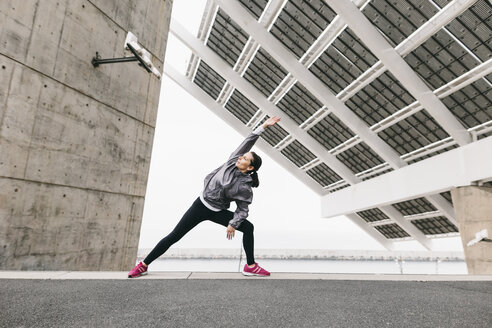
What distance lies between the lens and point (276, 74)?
14914mm

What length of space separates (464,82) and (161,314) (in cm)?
1159

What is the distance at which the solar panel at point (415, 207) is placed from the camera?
17109mm

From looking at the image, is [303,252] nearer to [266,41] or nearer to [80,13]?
[266,41]

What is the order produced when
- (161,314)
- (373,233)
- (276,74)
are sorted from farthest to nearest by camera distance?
1. (373,233)
2. (276,74)
3. (161,314)

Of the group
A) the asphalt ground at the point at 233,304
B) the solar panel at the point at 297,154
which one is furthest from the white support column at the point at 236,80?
the asphalt ground at the point at 233,304

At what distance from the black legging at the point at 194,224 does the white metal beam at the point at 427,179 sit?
10165 millimetres

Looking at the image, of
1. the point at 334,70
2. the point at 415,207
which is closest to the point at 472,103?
the point at 334,70

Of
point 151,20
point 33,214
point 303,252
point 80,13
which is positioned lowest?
point 303,252

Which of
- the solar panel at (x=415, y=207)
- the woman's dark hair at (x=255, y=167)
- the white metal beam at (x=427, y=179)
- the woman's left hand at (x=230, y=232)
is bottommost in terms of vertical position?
the woman's left hand at (x=230, y=232)

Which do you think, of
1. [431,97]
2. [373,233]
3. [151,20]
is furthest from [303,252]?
[151,20]

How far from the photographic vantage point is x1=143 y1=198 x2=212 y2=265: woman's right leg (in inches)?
142

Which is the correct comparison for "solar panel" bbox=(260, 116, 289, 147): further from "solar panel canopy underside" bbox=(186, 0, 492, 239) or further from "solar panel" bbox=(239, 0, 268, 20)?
"solar panel" bbox=(239, 0, 268, 20)

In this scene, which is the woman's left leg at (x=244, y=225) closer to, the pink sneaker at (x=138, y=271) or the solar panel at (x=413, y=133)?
the pink sneaker at (x=138, y=271)

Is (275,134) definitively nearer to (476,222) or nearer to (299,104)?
(299,104)
